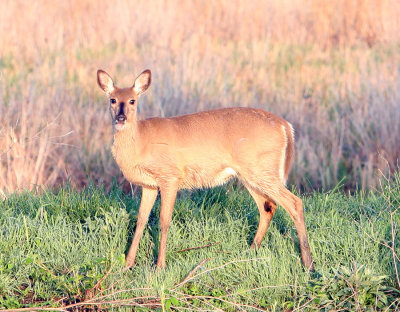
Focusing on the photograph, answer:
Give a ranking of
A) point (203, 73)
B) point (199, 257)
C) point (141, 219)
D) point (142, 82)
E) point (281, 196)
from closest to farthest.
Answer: point (199, 257)
point (281, 196)
point (141, 219)
point (142, 82)
point (203, 73)

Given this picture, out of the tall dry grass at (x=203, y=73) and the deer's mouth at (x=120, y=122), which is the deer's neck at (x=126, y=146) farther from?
the tall dry grass at (x=203, y=73)

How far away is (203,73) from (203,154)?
5.47m

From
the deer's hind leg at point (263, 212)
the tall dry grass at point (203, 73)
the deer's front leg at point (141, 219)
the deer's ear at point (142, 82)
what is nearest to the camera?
the deer's front leg at point (141, 219)

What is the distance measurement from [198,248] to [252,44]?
27.2 ft

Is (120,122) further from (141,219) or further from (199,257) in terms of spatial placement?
(199,257)

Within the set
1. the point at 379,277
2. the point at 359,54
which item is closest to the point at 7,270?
the point at 379,277

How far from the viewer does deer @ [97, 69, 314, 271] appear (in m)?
5.94

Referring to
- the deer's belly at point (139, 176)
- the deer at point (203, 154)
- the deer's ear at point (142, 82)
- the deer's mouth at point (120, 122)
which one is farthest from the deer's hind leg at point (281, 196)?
the deer's ear at point (142, 82)

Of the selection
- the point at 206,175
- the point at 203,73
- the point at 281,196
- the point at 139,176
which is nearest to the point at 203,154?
the point at 206,175

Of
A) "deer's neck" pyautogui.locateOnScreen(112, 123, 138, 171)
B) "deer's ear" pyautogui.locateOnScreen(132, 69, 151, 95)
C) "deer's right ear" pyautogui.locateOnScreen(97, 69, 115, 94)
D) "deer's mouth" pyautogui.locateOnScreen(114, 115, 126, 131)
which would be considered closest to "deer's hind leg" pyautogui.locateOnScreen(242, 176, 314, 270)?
"deer's neck" pyautogui.locateOnScreen(112, 123, 138, 171)

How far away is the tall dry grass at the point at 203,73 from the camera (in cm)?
982

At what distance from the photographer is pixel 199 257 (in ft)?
18.6

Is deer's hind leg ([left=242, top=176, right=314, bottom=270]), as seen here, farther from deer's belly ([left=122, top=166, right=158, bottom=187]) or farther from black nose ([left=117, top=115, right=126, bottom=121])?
black nose ([left=117, top=115, right=126, bottom=121])

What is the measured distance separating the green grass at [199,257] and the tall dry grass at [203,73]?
186cm
